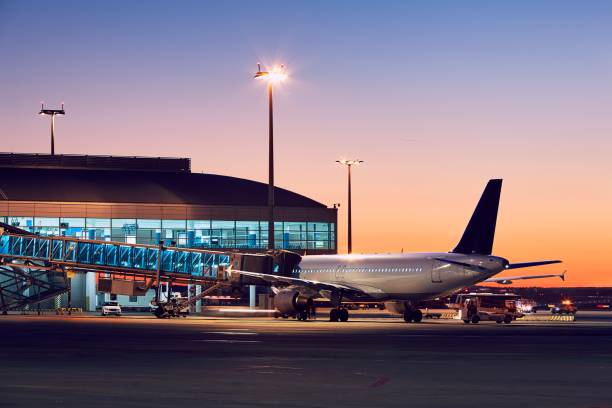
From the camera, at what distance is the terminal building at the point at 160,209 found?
117125 millimetres

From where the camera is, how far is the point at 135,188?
123 metres

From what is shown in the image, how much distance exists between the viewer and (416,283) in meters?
72.1

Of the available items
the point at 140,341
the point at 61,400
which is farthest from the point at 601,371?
the point at 140,341

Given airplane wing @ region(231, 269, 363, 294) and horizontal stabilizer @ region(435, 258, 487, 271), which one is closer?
horizontal stabilizer @ region(435, 258, 487, 271)

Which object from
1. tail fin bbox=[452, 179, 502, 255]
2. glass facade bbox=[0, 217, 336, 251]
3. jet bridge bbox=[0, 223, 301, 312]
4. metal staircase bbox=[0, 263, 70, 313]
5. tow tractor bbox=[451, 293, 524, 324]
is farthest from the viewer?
glass facade bbox=[0, 217, 336, 251]

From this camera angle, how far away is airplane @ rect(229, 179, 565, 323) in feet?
226

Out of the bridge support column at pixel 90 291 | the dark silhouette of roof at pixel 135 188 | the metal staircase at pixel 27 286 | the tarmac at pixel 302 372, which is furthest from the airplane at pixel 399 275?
the dark silhouette of roof at pixel 135 188

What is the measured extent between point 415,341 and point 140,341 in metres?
10.4

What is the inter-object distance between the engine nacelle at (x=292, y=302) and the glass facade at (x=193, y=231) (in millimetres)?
43368

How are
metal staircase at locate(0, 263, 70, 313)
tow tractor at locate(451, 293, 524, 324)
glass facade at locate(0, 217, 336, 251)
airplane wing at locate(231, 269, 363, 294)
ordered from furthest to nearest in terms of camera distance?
glass facade at locate(0, 217, 336, 251) < metal staircase at locate(0, 263, 70, 313) < tow tractor at locate(451, 293, 524, 324) < airplane wing at locate(231, 269, 363, 294)

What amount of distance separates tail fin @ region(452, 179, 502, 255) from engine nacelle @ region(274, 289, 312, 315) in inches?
453

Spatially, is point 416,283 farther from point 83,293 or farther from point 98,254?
point 83,293

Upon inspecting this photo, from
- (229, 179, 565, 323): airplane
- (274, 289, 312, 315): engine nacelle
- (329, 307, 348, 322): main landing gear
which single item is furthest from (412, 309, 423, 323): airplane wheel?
(274, 289, 312, 315): engine nacelle

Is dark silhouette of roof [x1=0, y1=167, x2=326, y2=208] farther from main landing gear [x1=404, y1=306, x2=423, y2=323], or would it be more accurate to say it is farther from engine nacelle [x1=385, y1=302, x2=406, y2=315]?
main landing gear [x1=404, y1=306, x2=423, y2=323]
